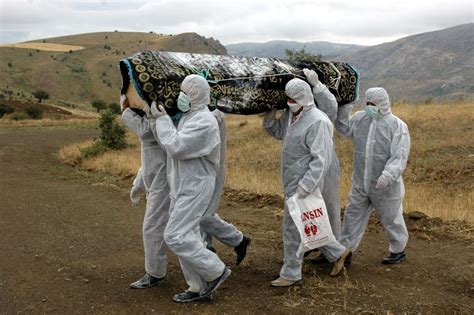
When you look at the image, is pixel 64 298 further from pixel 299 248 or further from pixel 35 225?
pixel 35 225

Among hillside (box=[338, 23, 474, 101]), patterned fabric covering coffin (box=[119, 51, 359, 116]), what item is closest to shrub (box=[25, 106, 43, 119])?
patterned fabric covering coffin (box=[119, 51, 359, 116])

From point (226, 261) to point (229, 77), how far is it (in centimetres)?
218

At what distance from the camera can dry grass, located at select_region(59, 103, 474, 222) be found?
369 inches

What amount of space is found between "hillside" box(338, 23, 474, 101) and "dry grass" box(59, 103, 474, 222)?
310ft

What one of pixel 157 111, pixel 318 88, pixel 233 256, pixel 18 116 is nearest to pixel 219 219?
pixel 233 256

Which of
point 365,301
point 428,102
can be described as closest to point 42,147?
point 428,102

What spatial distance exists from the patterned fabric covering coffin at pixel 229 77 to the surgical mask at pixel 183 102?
0.64 feet

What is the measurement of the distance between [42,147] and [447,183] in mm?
15425

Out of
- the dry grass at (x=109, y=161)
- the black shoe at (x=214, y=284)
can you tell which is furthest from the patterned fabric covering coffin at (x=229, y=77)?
the dry grass at (x=109, y=161)

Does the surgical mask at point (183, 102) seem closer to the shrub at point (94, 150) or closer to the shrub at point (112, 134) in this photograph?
the shrub at point (94, 150)

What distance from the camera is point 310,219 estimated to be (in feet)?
16.8

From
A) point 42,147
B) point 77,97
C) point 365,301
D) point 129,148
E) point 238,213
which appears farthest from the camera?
point 77,97

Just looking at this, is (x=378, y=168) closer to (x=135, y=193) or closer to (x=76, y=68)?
(x=135, y=193)

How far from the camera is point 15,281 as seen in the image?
18.4 feet
